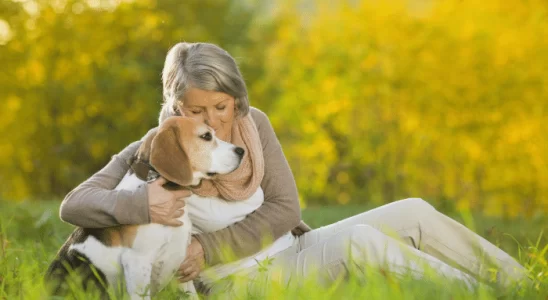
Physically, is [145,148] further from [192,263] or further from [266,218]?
[266,218]

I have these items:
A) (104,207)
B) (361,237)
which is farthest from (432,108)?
(104,207)

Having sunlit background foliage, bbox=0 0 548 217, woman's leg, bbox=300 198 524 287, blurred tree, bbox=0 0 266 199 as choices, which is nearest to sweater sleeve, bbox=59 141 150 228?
woman's leg, bbox=300 198 524 287

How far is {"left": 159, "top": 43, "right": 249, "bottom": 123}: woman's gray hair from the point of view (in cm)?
396

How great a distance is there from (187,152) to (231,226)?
521 millimetres

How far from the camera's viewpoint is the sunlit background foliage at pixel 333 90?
14.6 m

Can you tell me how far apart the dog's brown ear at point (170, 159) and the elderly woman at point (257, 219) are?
83 millimetres

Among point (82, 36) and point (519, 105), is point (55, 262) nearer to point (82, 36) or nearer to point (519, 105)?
point (519, 105)

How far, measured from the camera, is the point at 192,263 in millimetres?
3795

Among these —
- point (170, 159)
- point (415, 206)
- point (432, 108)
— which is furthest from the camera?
point (432, 108)

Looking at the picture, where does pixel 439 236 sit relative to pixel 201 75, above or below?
below

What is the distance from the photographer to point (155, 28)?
1928cm

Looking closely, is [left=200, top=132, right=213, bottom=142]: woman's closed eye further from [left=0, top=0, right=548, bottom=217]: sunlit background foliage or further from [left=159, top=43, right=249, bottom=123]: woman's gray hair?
[left=0, top=0, right=548, bottom=217]: sunlit background foliage

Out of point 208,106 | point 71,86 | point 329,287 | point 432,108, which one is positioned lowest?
point 432,108

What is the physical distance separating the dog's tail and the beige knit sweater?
0.14 metres
